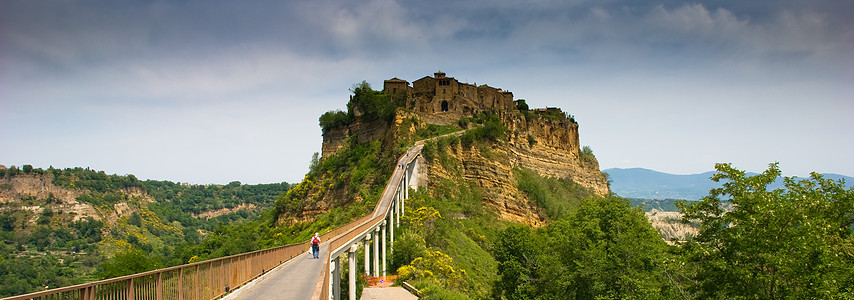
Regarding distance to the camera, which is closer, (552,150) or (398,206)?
(398,206)

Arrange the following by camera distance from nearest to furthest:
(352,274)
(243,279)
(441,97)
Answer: (243,279) → (352,274) → (441,97)

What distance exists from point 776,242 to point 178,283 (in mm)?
16829

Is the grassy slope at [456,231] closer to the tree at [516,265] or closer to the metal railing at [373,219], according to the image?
the tree at [516,265]

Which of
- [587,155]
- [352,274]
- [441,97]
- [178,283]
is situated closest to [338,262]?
[352,274]

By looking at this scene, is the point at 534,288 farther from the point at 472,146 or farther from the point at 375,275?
the point at 472,146

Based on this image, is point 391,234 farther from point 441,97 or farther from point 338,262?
point 441,97

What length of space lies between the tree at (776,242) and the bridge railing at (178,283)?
48.5 feet

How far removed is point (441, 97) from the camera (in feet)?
219

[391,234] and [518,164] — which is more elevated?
[518,164]

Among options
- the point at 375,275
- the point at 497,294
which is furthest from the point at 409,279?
the point at 497,294

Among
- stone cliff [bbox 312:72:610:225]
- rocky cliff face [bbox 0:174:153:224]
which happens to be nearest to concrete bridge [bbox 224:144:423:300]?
stone cliff [bbox 312:72:610:225]

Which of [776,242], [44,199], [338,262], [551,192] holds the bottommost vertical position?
[338,262]

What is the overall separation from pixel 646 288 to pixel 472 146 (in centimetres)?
3701

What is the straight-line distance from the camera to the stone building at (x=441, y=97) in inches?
2518
